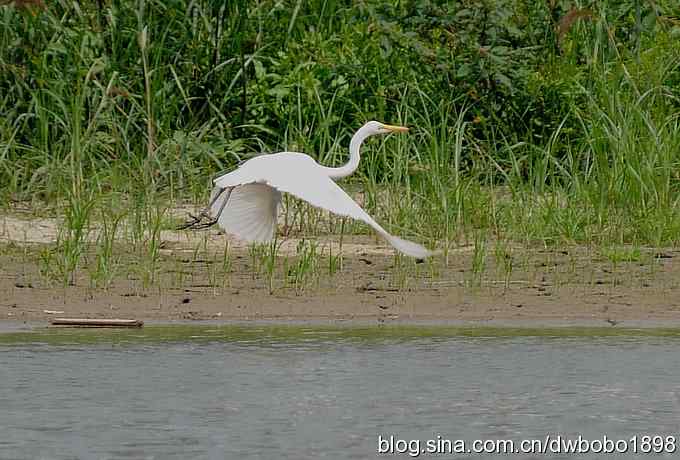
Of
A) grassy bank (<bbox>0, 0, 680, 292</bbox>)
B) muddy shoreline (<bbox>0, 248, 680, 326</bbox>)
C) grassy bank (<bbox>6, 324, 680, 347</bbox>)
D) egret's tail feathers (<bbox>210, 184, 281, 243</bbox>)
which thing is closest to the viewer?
grassy bank (<bbox>6, 324, 680, 347</bbox>)

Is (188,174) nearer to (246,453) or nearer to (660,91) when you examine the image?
(660,91)

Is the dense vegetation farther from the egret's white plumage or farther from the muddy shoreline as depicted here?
the egret's white plumage

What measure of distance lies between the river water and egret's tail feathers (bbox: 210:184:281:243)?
78cm

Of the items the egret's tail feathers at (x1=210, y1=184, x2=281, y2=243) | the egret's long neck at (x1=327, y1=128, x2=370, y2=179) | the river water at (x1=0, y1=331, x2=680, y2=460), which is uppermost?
the egret's long neck at (x1=327, y1=128, x2=370, y2=179)

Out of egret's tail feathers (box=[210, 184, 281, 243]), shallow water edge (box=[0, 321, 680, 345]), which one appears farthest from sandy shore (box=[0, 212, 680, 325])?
egret's tail feathers (box=[210, 184, 281, 243])

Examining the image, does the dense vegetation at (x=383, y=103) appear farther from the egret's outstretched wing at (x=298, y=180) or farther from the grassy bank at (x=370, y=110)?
the egret's outstretched wing at (x=298, y=180)

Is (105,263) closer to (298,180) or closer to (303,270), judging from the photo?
(303,270)

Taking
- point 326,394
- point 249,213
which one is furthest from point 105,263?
point 326,394

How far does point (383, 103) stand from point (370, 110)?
0.11 m

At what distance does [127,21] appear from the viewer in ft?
34.8

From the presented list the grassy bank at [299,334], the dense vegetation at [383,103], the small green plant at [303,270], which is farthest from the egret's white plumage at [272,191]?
the dense vegetation at [383,103]

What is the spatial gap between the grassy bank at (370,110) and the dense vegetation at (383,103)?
2cm

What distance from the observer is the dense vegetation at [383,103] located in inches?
355

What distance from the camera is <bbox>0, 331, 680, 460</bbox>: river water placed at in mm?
5297
